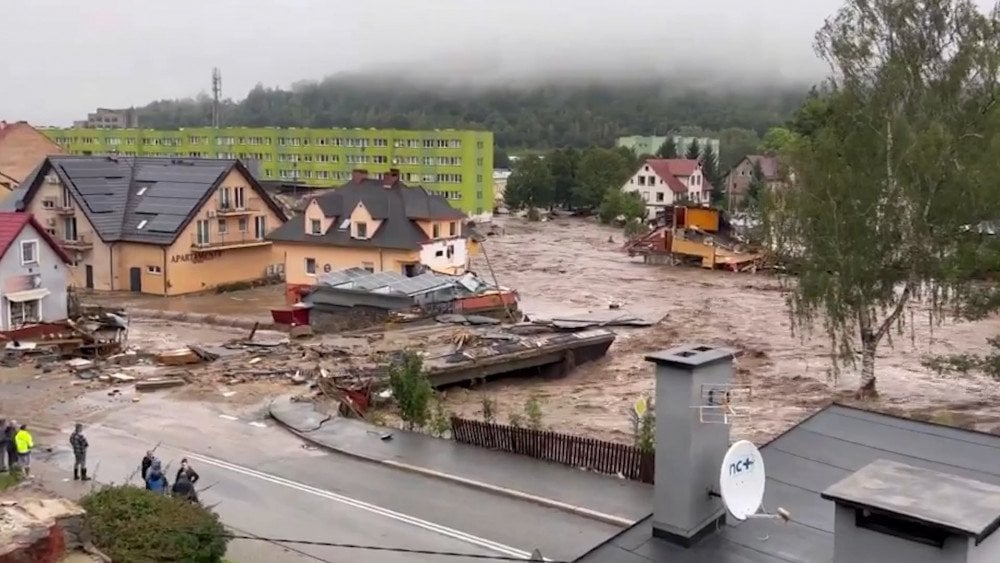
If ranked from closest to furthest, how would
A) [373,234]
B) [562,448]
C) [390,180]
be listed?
[562,448], [373,234], [390,180]

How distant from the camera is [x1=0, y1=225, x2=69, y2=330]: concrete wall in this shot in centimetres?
3338

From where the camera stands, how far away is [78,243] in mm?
50125

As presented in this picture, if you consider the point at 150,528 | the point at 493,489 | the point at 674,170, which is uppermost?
the point at 674,170

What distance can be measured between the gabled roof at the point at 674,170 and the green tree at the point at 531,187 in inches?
486

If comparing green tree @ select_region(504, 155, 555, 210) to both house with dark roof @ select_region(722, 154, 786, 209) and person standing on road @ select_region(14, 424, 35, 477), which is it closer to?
house with dark roof @ select_region(722, 154, 786, 209)

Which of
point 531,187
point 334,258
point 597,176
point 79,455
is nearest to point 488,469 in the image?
point 79,455

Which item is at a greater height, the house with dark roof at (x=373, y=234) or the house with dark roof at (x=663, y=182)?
the house with dark roof at (x=663, y=182)

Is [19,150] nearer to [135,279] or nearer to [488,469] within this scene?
[135,279]

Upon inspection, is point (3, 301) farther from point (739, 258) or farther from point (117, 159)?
point (739, 258)

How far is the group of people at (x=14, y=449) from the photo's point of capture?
59.4ft

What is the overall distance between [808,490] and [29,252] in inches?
1230

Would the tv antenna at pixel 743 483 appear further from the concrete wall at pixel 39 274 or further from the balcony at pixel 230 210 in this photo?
the balcony at pixel 230 210

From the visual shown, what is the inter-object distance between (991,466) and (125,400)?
2183 cm

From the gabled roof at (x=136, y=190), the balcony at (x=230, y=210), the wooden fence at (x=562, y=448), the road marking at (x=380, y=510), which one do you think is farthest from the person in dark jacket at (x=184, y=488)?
the balcony at (x=230, y=210)
